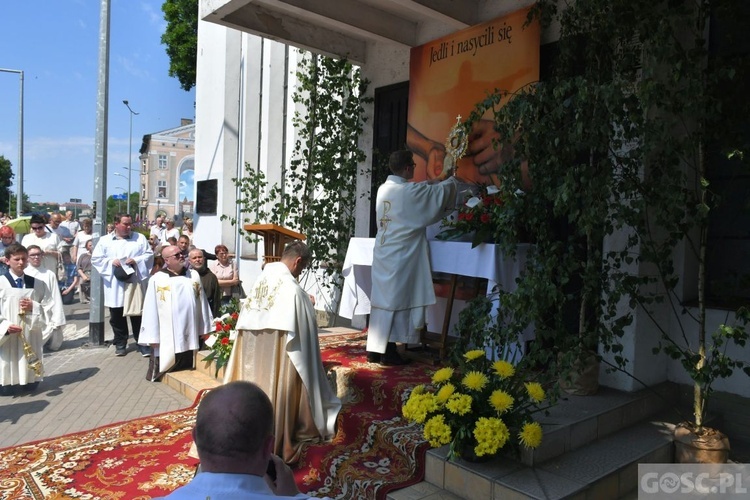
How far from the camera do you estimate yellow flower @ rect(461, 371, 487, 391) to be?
10.6 ft

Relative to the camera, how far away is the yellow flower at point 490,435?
3.06 m

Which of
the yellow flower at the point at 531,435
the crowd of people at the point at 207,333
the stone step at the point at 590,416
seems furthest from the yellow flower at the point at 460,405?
the crowd of people at the point at 207,333

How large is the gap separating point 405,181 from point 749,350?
9.78ft

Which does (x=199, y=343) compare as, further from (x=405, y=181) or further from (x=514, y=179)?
(x=514, y=179)

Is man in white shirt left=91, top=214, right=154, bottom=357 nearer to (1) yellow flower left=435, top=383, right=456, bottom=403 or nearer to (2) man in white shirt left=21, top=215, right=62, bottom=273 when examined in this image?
(2) man in white shirt left=21, top=215, right=62, bottom=273

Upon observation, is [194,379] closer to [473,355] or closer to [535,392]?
[473,355]

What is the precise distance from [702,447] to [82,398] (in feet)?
18.7

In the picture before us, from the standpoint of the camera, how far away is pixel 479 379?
325 cm

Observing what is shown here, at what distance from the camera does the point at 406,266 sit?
4.98m

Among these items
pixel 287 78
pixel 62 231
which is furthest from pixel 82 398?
pixel 62 231

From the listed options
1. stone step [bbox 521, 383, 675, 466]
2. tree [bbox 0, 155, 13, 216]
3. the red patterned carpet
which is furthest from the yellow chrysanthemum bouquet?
tree [bbox 0, 155, 13, 216]

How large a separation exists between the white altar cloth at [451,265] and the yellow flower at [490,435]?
123 cm

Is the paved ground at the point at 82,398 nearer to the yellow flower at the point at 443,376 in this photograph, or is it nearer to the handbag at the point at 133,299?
the handbag at the point at 133,299

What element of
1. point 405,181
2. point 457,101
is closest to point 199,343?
point 405,181
